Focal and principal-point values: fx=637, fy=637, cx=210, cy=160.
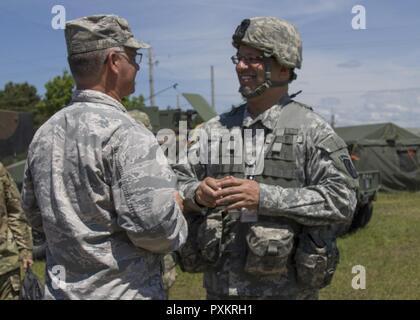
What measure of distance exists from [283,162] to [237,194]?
0.31 metres

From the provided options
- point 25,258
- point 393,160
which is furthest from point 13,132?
point 393,160

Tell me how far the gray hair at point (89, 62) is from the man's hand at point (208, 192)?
65 cm

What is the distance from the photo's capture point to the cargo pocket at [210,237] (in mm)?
2832

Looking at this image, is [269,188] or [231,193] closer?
[231,193]

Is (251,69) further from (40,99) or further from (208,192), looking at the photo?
(40,99)

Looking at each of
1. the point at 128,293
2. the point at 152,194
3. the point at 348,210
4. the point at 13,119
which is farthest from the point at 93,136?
the point at 13,119

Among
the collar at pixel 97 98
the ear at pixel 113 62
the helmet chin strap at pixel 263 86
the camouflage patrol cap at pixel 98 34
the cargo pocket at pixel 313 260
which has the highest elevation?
the camouflage patrol cap at pixel 98 34

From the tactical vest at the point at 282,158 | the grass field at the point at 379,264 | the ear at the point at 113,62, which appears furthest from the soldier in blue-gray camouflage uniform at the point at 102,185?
the grass field at the point at 379,264

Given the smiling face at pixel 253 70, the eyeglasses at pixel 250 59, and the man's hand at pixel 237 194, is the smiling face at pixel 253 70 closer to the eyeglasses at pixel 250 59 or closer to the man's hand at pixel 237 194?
the eyeglasses at pixel 250 59

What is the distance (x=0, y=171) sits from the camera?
171 inches

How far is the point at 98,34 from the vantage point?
7.55ft

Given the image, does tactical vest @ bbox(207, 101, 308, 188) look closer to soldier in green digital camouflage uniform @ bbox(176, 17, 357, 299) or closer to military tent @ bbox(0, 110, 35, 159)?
soldier in green digital camouflage uniform @ bbox(176, 17, 357, 299)

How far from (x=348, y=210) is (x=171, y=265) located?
77.7 inches
